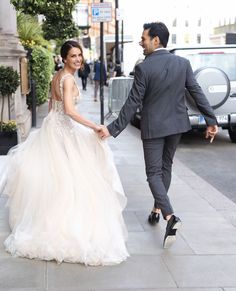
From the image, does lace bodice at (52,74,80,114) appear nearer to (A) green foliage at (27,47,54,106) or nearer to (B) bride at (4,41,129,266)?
(B) bride at (4,41,129,266)

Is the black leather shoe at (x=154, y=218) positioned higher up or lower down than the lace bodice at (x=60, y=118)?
lower down

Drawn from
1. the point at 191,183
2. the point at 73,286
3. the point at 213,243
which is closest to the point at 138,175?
the point at 191,183

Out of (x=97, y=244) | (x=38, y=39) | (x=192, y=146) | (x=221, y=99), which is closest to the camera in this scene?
(x=97, y=244)

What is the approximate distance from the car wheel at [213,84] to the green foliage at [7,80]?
10.7 ft

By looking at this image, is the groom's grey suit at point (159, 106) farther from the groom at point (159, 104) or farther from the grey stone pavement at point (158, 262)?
the grey stone pavement at point (158, 262)

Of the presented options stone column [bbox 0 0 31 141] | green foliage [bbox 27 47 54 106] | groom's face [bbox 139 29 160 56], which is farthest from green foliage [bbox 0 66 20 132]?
green foliage [bbox 27 47 54 106]

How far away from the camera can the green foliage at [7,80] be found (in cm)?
873

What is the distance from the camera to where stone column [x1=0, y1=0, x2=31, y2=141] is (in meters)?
9.70

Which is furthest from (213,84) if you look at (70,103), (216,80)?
(70,103)

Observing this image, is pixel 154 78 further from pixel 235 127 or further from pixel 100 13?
pixel 100 13

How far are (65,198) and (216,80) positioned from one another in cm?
640

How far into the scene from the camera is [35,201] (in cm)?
437

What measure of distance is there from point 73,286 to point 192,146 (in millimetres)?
7393

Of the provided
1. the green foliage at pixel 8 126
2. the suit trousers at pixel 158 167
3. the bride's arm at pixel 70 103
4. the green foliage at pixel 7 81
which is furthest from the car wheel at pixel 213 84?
the bride's arm at pixel 70 103
